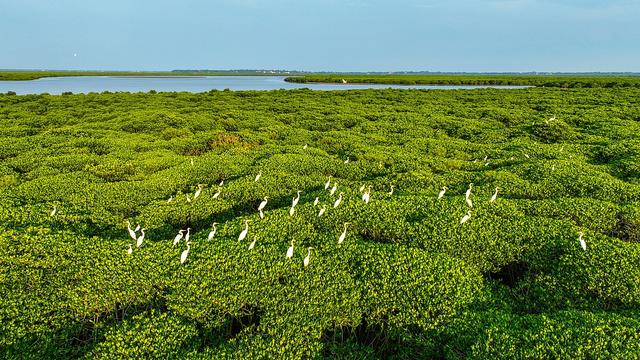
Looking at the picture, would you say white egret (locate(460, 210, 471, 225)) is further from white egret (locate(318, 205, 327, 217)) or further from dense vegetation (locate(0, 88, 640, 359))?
white egret (locate(318, 205, 327, 217))

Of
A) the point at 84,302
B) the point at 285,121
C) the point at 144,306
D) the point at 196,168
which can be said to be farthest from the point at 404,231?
the point at 285,121

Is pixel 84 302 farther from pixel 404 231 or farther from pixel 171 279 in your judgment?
pixel 404 231

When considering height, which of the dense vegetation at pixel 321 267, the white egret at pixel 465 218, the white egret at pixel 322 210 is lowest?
the dense vegetation at pixel 321 267

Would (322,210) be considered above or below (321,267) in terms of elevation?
above

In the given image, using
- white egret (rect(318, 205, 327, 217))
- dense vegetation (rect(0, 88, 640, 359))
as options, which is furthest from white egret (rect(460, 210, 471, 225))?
white egret (rect(318, 205, 327, 217))

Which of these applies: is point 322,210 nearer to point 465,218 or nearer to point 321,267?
point 321,267

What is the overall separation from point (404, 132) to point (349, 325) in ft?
83.5

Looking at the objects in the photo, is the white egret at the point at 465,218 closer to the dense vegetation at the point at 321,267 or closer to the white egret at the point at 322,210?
the dense vegetation at the point at 321,267

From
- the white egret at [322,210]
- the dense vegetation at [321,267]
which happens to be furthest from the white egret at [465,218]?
the white egret at [322,210]

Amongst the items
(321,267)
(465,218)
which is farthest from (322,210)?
(465,218)

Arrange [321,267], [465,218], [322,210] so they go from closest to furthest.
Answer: [321,267]
[465,218]
[322,210]

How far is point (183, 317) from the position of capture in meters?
9.65

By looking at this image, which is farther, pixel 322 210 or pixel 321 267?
pixel 322 210

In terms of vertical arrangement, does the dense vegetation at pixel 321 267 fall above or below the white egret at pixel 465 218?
below
